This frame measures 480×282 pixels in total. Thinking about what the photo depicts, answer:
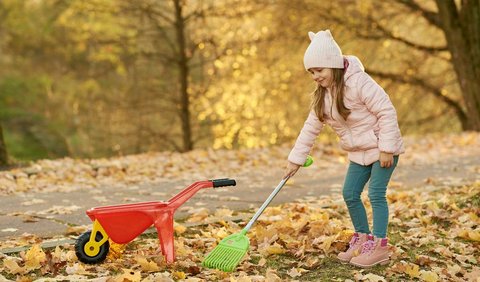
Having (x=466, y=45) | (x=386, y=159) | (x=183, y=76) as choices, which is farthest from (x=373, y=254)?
(x=466, y=45)

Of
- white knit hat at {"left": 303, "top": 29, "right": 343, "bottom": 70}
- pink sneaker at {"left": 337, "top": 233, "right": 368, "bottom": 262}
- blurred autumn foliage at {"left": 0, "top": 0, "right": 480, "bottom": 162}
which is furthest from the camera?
blurred autumn foliage at {"left": 0, "top": 0, "right": 480, "bottom": 162}

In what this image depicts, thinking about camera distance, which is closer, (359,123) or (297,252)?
(359,123)

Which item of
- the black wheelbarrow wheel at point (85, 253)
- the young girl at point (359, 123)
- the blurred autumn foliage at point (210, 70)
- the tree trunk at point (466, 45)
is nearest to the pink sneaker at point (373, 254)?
the young girl at point (359, 123)

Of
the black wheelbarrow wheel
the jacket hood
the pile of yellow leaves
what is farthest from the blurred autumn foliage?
the black wheelbarrow wheel

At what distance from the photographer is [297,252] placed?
421cm

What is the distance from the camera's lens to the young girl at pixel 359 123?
3.95 m

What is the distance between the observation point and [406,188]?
7105mm

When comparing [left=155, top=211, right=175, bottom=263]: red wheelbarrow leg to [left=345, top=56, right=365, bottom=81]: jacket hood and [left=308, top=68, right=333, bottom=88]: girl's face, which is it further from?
[left=345, top=56, right=365, bottom=81]: jacket hood

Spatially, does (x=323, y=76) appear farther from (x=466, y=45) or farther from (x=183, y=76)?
(x=466, y=45)

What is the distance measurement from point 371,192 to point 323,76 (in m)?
0.75

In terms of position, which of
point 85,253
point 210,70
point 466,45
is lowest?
point 85,253

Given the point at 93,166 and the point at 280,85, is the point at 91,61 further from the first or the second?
the point at 93,166

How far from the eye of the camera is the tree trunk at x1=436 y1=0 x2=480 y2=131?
13.1 metres

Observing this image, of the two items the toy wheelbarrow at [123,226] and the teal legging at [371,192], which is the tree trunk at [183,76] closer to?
the teal legging at [371,192]
